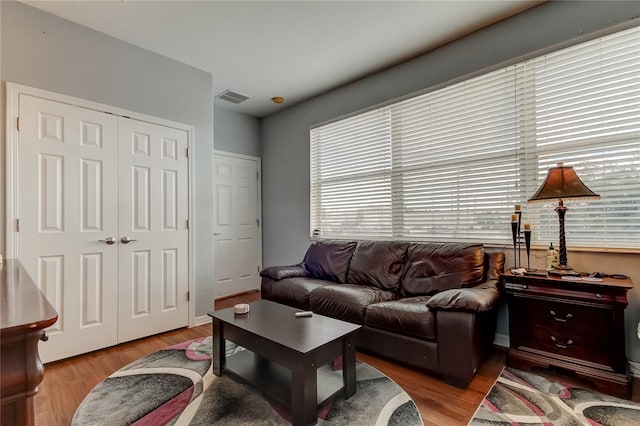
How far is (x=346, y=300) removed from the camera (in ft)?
8.43

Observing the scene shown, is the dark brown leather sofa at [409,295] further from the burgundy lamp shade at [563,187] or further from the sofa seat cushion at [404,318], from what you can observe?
the burgundy lamp shade at [563,187]

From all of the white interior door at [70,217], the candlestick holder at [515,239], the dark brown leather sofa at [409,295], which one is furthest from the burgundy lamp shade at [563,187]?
the white interior door at [70,217]

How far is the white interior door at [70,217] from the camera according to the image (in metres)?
2.40

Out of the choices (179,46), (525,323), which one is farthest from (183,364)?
(179,46)

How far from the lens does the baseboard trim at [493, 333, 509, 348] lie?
2.56 metres

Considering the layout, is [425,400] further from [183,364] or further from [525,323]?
[183,364]

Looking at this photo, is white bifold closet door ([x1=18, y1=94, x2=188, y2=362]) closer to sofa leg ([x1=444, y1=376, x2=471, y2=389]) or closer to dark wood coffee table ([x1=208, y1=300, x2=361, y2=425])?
dark wood coffee table ([x1=208, y1=300, x2=361, y2=425])

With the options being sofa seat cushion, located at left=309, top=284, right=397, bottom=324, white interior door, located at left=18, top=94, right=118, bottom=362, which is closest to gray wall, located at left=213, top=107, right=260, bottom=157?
white interior door, located at left=18, top=94, right=118, bottom=362

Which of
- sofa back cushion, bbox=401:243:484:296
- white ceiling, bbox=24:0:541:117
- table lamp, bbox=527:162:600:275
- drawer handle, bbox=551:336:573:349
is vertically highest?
white ceiling, bbox=24:0:541:117

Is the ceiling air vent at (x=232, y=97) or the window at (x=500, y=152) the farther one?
the ceiling air vent at (x=232, y=97)

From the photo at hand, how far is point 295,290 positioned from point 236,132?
2.76m

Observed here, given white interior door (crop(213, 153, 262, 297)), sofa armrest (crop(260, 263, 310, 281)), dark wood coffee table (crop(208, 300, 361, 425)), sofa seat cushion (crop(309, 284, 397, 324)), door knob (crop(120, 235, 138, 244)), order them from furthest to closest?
white interior door (crop(213, 153, 262, 297)) → sofa armrest (crop(260, 263, 310, 281)) → door knob (crop(120, 235, 138, 244)) → sofa seat cushion (crop(309, 284, 397, 324)) → dark wood coffee table (crop(208, 300, 361, 425))

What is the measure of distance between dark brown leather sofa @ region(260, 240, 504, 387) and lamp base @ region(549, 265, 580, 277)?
Answer: 0.39 metres

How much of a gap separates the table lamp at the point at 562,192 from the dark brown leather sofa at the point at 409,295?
1.40 feet
